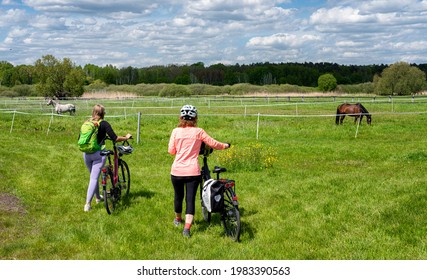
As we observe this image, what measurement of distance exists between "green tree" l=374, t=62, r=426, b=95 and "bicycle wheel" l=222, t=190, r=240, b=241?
66845mm

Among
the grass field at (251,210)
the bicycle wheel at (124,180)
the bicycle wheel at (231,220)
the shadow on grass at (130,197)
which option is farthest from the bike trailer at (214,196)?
the bicycle wheel at (124,180)

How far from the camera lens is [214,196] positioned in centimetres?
620

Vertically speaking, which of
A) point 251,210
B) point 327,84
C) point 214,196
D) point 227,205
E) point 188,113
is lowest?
point 251,210

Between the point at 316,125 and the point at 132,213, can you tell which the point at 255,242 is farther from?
the point at 316,125

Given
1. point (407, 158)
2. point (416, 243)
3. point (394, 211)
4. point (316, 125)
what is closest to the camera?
point (416, 243)

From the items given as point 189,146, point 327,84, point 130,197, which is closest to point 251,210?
point 189,146

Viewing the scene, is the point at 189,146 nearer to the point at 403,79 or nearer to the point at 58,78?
the point at 58,78

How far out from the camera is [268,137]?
790 inches

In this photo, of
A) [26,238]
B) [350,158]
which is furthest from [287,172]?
[26,238]

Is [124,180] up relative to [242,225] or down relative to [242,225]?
up

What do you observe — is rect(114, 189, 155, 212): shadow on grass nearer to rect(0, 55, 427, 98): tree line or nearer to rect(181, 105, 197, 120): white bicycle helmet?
rect(181, 105, 197, 120): white bicycle helmet

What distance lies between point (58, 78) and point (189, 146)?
5898 centimetres

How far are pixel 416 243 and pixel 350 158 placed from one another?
8.59 m

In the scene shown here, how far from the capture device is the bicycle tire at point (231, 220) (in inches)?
244
